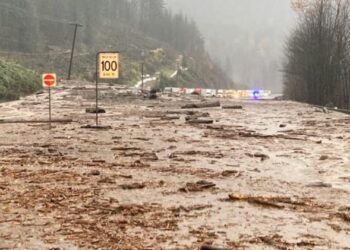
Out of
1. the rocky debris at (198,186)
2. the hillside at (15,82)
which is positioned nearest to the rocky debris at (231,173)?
the rocky debris at (198,186)

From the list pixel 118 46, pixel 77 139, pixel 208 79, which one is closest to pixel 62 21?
pixel 118 46

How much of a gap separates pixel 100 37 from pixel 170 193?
136116 mm

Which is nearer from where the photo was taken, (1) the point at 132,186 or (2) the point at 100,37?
(1) the point at 132,186

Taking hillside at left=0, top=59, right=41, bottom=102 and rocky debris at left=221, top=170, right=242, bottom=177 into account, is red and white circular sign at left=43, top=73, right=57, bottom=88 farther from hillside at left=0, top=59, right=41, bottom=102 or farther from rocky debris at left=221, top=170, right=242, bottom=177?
hillside at left=0, top=59, right=41, bottom=102

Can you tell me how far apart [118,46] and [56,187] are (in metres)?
131

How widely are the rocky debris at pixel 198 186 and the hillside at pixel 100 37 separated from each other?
73.9 metres

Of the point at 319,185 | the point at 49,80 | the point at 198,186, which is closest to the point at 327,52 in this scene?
the point at 49,80

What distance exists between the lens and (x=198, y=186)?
10016 mm

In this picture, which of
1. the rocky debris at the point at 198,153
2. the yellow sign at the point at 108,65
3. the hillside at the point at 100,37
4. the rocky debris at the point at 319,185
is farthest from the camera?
the hillside at the point at 100,37

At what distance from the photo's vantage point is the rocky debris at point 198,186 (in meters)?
9.71

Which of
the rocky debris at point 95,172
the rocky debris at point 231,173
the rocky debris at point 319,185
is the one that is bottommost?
the rocky debris at point 319,185

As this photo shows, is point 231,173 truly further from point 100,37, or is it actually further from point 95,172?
point 100,37

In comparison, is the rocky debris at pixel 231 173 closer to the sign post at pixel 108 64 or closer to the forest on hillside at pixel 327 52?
the sign post at pixel 108 64

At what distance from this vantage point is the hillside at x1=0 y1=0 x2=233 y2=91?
99.6 m
